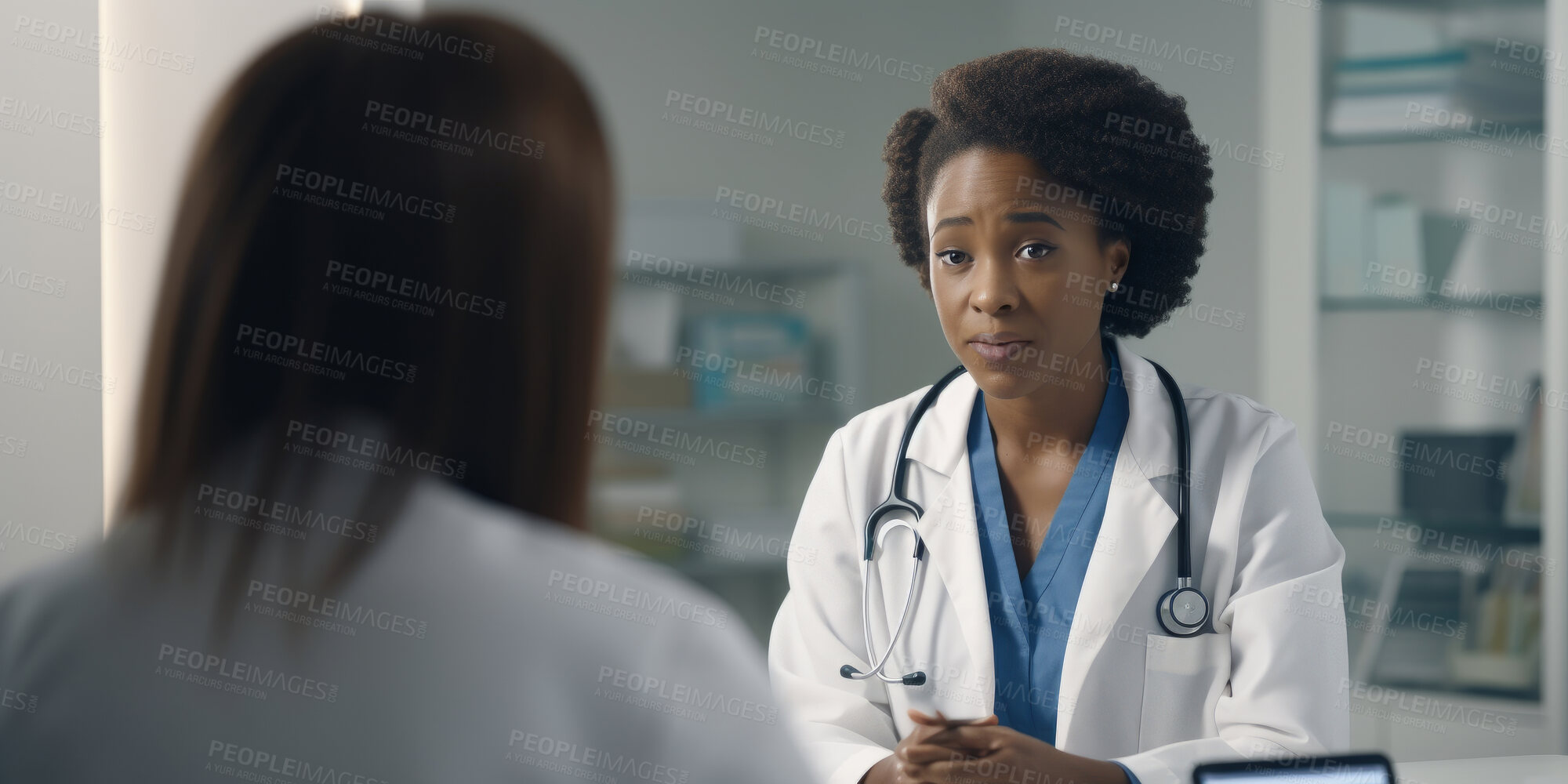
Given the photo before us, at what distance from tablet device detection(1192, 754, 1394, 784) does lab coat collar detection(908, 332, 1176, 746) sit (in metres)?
0.34

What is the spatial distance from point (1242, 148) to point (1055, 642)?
6.07 feet

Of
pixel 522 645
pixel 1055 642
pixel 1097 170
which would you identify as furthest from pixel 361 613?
pixel 1097 170

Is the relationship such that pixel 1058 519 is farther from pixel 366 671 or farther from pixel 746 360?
pixel 746 360

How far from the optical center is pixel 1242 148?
256cm

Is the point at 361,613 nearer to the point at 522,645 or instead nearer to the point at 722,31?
the point at 522,645

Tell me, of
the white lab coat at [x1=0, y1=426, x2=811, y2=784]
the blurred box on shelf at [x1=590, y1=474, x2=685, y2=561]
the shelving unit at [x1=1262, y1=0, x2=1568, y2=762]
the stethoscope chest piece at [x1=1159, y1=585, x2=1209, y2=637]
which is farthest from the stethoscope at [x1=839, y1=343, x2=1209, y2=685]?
the blurred box on shelf at [x1=590, y1=474, x2=685, y2=561]

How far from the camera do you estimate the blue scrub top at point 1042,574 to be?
1188 millimetres

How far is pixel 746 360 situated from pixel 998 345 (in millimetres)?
1767

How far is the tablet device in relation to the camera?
2.61 feet

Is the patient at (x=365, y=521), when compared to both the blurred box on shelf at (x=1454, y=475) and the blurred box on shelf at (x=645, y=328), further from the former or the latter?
the blurred box on shelf at (x=645, y=328)

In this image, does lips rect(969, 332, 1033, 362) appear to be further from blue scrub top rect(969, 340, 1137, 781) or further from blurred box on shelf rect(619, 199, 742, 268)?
blurred box on shelf rect(619, 199, 742, 268)

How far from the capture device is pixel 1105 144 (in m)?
1.28

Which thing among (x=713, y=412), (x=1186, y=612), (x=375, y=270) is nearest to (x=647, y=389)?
(x=713, y=412)

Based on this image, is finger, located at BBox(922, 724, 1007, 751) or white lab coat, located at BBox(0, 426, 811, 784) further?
finger, located at BBox(922, 724, 1007, 751)
